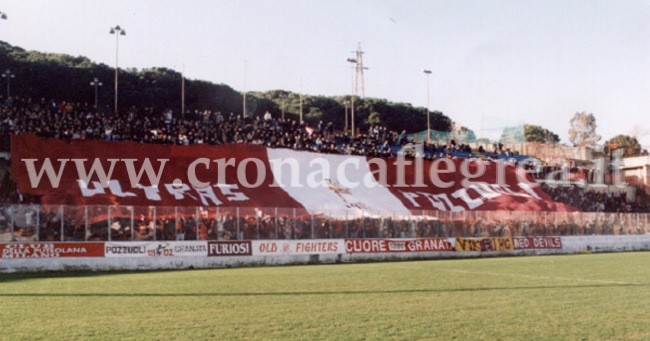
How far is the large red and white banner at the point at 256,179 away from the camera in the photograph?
119 ft

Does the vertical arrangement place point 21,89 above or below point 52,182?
above

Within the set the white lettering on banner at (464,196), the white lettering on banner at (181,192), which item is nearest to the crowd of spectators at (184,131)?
the white lettering on banner at (181,192)

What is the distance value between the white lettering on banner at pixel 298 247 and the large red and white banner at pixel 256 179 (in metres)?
1.73

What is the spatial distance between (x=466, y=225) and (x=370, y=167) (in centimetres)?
1235

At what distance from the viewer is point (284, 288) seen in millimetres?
19531

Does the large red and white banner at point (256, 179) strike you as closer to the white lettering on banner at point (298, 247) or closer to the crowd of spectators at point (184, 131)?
the crowd of spectators at point (184, 131)

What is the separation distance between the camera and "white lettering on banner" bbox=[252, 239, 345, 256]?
106ft

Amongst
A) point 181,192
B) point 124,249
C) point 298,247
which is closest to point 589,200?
point 298,247

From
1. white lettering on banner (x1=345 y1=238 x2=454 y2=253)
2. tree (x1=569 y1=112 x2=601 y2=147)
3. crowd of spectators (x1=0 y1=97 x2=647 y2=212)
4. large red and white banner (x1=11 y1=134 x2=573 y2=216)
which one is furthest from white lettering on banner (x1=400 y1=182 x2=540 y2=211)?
tree (x1=569 y1=112 x2=601 y2=147)

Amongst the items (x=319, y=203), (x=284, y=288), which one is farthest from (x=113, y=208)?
(x=319, y=203)

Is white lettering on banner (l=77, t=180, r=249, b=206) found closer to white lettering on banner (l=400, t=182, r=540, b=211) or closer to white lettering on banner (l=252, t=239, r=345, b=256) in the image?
white lettering on banner (l=252, t=239, r=345, b=256)

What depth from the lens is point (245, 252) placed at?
3175 centimetres

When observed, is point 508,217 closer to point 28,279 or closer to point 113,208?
point 113,208

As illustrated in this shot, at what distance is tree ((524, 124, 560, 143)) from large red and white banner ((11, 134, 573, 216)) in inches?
3447
